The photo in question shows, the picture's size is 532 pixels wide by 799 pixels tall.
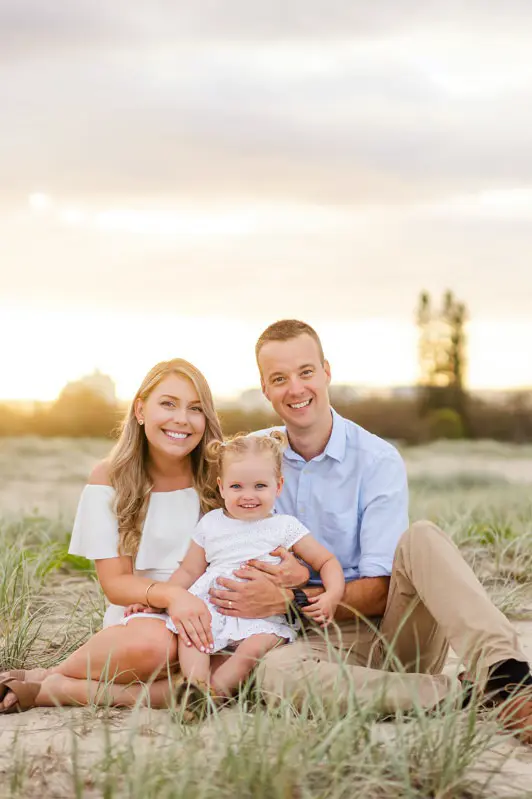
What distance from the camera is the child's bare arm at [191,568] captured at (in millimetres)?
3891

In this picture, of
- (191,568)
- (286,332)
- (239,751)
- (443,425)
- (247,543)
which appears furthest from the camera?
(443,425)

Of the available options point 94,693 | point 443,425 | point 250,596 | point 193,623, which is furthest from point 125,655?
point 443,425

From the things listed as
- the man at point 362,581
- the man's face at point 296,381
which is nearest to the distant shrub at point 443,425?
the man at point 362,581

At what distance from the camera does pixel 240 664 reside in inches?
142

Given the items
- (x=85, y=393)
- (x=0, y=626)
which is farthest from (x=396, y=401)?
(x=0, y=626)

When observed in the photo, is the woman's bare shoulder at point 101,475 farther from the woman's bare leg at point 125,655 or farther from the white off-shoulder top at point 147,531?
the woman's bare leg at point 125,655

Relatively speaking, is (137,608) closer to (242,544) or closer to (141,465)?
(242,544)

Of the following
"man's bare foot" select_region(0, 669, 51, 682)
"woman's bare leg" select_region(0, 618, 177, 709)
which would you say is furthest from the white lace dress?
"man's bare foot" select_region(0, 669, 51, 682)

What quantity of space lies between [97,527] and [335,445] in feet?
3.46

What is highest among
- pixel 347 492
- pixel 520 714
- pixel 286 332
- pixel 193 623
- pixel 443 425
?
pixel 286 332

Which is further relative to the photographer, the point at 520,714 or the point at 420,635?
the point at 420,635

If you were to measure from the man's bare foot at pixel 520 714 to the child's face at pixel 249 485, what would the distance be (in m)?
1.17

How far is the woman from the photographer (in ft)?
12.0

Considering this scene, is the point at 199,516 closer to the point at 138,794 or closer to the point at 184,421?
the point at 184,421
